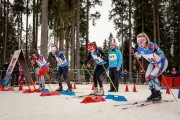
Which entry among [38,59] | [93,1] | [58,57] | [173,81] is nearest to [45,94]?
[58,57]

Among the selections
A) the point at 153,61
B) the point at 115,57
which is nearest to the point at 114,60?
the point at 115,57

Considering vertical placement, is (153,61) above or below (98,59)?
below

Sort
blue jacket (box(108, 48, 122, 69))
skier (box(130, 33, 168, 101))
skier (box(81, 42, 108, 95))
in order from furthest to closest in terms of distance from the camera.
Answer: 1. blue jacket (box(108, 48, 122, 69))
2. skier (box(81, 42, 108, 95))
3. skier (box(130, 33, 168, 101))

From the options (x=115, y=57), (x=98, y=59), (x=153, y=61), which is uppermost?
(x=115, y=57)

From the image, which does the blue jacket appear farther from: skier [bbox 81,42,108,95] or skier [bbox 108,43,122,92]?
skier [bbox 81,42,108,95]

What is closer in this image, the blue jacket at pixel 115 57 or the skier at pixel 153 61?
the skier at pixel 153 61

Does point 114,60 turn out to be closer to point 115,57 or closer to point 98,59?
point 115,57

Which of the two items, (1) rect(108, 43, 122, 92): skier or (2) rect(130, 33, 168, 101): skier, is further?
(1) rect(108, 43, 122, 92): skier

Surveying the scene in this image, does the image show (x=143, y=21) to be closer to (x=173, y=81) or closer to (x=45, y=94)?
(x=173, y=81)

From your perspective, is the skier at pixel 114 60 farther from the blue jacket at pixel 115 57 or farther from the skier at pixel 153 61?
the skier at pixel 153 61

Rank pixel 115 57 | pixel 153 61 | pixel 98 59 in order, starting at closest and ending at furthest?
1. pixel 153 61
2. pixel 98 59
3. pixel 115 57

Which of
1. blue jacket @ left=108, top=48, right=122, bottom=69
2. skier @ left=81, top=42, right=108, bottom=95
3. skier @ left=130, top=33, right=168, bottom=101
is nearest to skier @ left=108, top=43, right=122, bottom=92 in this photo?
blue jacket @ left=108, top=48, right=122, bottom=69

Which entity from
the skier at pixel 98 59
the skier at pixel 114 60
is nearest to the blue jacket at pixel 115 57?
the skier at pixel 114 60

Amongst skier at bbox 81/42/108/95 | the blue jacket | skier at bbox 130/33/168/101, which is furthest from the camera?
the blue jacket
